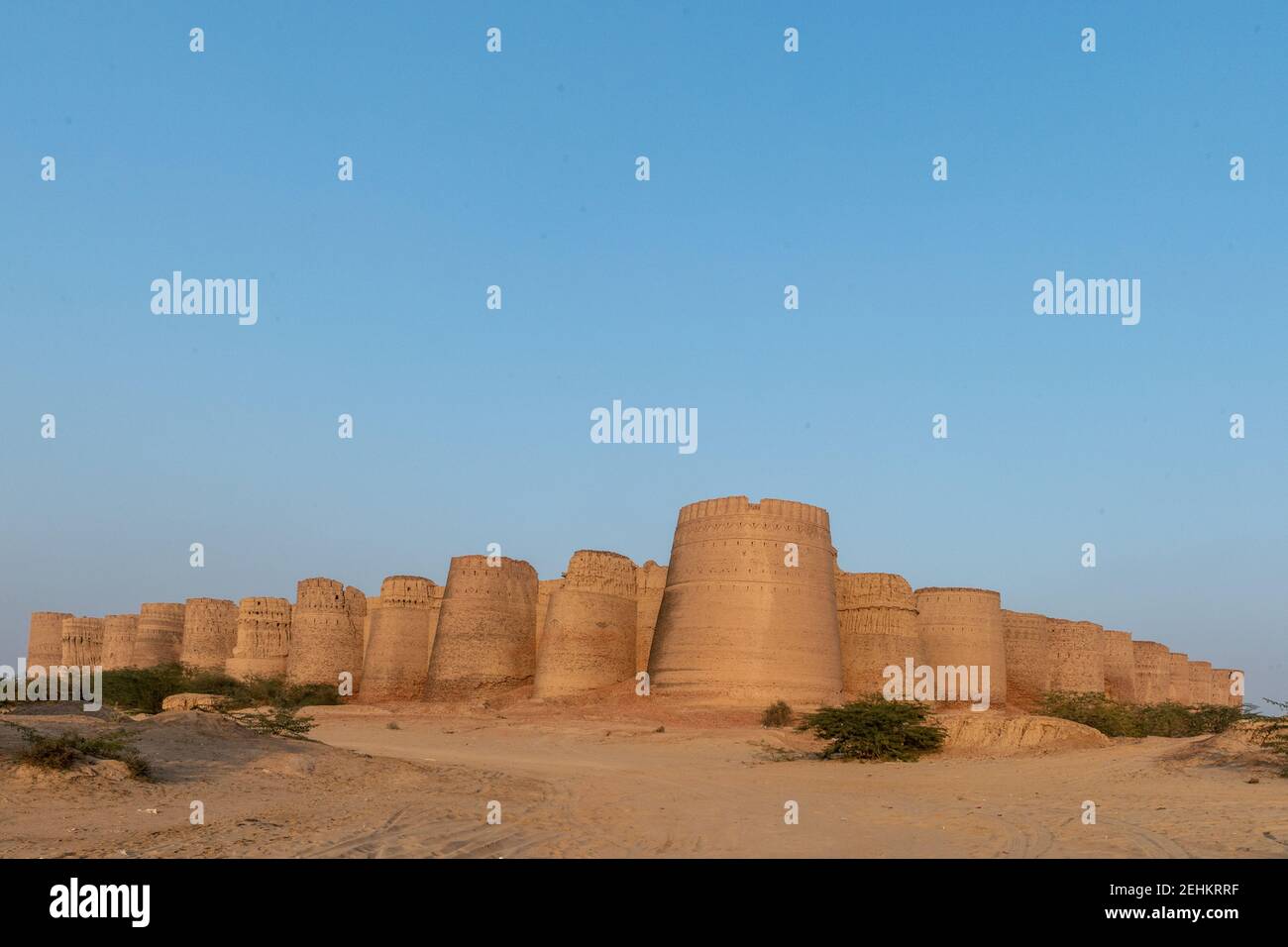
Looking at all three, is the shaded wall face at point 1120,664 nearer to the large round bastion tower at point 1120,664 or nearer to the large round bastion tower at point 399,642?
the large round bastion tower at point 1120,664

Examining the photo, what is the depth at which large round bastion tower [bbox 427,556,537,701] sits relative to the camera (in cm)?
3525

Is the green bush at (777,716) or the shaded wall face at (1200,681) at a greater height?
the green bush at (777,716)

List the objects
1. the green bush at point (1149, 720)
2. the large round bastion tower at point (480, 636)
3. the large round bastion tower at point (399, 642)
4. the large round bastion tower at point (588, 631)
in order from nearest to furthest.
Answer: the green bush at point (1149, 720), the large round bastion tower at point (588, 631), the large round bastion tower at point (480, 636), the large round bastion tower at point (399, 642)

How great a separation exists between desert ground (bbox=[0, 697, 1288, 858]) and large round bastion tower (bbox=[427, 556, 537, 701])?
16.9 metres

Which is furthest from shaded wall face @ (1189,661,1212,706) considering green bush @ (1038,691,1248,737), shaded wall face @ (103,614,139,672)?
shaded wall face @ (103,614,139,672)

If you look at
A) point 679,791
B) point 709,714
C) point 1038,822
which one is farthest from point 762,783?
point 709,714

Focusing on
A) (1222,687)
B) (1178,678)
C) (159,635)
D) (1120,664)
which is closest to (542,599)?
(159,635)

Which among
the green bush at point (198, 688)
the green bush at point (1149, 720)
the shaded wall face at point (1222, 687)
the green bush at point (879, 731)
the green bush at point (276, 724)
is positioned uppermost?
the green bush at point (276, 724)

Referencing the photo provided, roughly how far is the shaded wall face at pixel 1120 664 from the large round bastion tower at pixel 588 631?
72.6 ft

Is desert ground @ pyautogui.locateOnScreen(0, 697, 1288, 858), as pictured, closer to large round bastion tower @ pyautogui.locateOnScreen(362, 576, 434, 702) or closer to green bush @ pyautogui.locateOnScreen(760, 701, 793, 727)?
green bush @ pyautogui.locateOnScreen(760, 701, 793, 727)

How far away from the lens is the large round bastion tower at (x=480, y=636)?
116 ft

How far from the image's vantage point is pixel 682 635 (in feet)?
92.7

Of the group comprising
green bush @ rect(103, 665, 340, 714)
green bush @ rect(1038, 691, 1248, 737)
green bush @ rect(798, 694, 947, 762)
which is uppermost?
green bush @ rect(798, 694, 947, 762)

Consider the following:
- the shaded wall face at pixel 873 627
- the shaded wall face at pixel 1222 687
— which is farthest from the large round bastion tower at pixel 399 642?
the shaded wall face at pixel 1222 687
